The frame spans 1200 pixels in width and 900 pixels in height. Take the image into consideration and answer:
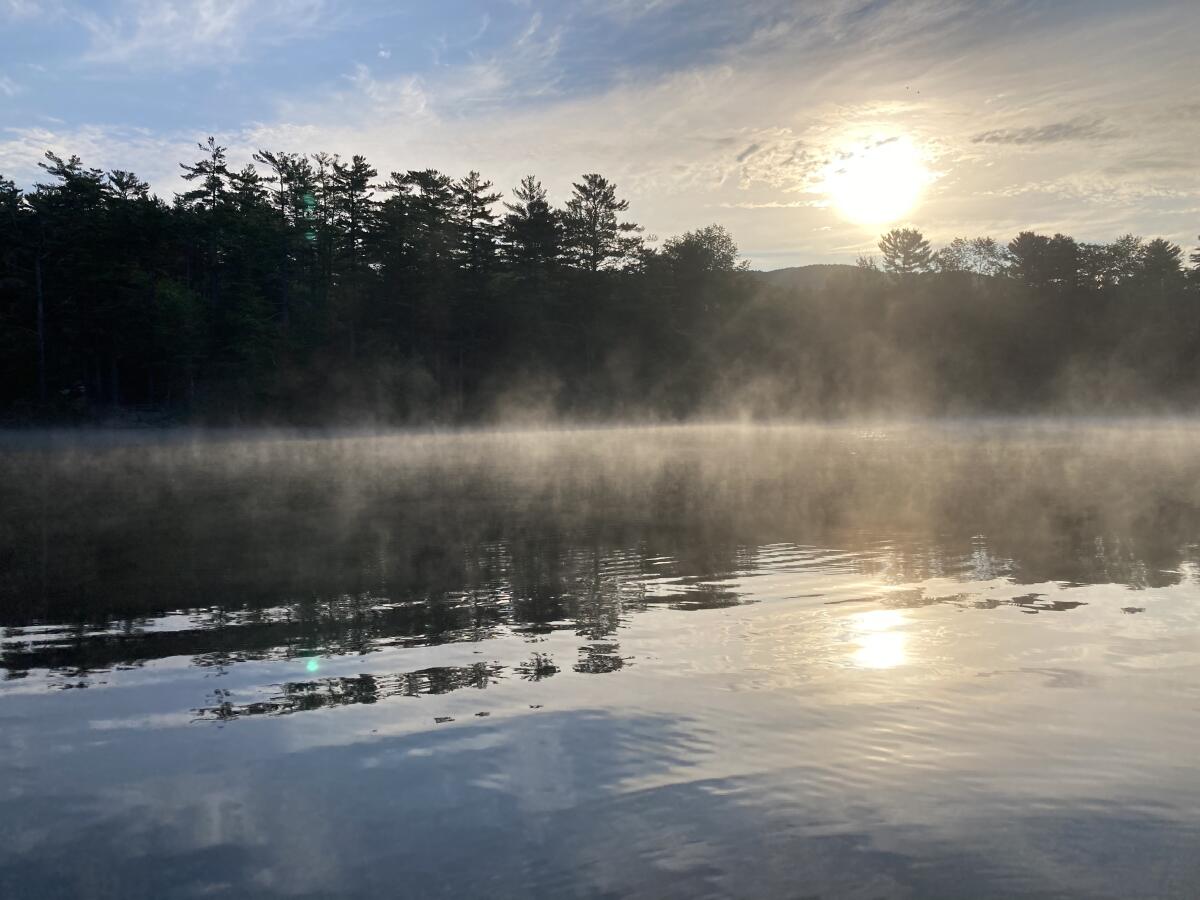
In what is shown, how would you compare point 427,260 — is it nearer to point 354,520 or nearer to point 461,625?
point 354,520

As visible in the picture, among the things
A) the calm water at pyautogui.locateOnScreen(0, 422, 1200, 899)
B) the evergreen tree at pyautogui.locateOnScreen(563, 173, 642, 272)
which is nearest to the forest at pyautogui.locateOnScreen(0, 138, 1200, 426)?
the evergreen tree at pyautogui.locateOnScreen(563, 173, 642, 272)

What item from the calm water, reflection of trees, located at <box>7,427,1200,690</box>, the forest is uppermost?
the forest

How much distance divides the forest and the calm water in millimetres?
63013

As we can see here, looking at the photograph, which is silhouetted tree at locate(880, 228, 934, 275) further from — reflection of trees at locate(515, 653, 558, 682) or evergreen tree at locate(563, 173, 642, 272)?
reflection of trees at locate(515, 653, 558, 682)

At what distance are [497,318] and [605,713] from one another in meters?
82.9

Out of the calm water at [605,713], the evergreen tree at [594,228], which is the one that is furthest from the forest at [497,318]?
the calm water at [605,713]

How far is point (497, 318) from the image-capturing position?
3457 inches

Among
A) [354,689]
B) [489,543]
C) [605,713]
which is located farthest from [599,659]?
[489,543]

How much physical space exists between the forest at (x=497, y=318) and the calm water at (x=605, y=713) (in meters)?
63.0

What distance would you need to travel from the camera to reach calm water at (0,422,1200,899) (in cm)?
463

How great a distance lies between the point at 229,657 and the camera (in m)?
8.72

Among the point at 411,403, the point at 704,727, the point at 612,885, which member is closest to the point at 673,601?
the point at 704,727

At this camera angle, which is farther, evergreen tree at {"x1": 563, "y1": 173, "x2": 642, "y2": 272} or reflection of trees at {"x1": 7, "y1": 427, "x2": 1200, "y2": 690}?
evergreen tree at {"x1": 563, "y1": 173, "x2": 642, "y2": 272}

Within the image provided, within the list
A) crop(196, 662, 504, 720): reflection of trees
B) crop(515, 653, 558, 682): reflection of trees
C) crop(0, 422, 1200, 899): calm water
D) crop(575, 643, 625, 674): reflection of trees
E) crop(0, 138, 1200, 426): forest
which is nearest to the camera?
crop(0, 422, 1200, 899): calm water
